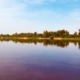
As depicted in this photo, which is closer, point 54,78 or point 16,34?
point 54,78

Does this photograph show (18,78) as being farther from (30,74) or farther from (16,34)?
(16,34)

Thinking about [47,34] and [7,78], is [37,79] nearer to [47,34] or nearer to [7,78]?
[7,78]

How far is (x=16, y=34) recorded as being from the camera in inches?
7407

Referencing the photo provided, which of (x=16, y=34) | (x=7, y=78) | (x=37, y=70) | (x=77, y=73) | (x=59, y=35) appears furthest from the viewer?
(x=16, y=34)

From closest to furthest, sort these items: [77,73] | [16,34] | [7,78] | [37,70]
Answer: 1. [7,78]
2. [77,73]
3. [37,70]
4. [16,34]

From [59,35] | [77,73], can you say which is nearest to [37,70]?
[77,73]

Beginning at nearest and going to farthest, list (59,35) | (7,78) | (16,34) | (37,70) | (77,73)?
(7,78) → (77,73) → (37,70) → (59,35) → (16,34)

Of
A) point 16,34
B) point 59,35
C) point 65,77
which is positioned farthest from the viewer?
point 16,34

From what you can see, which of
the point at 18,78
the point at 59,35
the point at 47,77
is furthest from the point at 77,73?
the point at 59,35

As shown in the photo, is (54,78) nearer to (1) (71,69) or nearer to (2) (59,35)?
(1) (71,69)

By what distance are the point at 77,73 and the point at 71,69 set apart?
5.71ft

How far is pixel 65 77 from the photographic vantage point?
16.2 meters

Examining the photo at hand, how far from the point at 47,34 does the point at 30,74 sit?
13348 centimetres

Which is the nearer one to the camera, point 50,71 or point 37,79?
point 37,79
